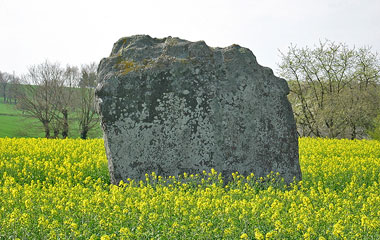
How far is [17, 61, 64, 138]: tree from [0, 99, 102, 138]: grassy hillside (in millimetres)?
1067

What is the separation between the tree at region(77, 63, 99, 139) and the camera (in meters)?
32.4

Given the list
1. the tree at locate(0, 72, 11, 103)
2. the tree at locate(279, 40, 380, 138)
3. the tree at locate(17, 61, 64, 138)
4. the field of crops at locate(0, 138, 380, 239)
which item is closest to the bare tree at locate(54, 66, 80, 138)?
the tree at locate(17, 61, 64, 138)

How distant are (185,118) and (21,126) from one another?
37.5 metres

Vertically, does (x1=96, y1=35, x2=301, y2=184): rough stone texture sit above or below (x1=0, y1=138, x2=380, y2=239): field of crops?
above

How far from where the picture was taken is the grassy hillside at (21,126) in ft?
111

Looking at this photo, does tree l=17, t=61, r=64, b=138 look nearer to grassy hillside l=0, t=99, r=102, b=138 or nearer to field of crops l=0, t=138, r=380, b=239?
grassy hillside l=0, t=99, r=102, b=138

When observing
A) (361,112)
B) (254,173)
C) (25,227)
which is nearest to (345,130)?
(361,112)

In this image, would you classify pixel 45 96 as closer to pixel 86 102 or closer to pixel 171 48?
pixel 86 102

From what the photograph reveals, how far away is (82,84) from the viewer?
108 ft

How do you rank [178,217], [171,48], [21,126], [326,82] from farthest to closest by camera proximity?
[21,126], [326,82], [171,48], [178,217]

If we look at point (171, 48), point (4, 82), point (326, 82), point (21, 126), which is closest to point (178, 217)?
point (171, 48)

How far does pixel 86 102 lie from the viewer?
32375mm

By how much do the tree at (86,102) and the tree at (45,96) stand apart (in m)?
1.93

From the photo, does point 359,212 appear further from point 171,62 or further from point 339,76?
point 339,76
